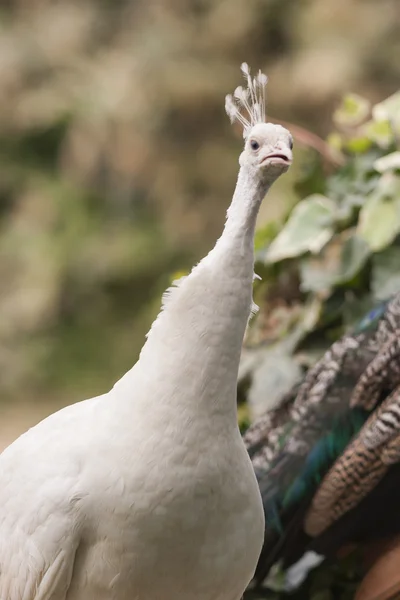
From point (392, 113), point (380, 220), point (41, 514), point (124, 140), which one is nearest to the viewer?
point (41, 514)

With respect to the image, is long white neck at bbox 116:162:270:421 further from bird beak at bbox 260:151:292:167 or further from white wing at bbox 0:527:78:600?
white wing at bbox 0:527:78:600

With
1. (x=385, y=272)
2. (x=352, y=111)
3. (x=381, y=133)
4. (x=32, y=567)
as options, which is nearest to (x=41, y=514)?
(x=32, y=567)

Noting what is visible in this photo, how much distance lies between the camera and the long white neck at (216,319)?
1201 millimetres

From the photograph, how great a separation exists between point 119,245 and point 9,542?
415cm

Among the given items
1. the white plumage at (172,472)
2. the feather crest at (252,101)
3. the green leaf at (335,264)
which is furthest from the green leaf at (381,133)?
the white plumage at (172,472)

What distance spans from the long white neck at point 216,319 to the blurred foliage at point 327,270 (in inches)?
33.3

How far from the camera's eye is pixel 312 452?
176cm

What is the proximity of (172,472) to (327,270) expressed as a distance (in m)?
1.07

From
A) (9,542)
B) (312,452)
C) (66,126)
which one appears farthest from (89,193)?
(9,542)

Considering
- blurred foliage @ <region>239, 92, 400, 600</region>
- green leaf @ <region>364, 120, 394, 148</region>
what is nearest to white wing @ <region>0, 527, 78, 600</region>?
blurred foliage @ <region>239, 92, 400, 600</region>

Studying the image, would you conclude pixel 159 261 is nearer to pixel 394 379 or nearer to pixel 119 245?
pixel 119 245

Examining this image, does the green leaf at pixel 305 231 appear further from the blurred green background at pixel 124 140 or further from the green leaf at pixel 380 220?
the blurred green background at pixel 124 140

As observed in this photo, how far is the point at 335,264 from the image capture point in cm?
217

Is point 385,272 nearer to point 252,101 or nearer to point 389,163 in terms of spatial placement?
point 389,163
